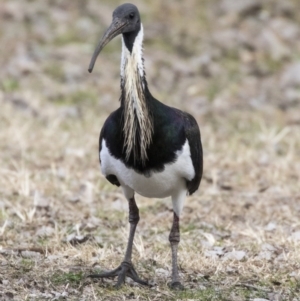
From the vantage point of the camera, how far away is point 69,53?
13797 mm

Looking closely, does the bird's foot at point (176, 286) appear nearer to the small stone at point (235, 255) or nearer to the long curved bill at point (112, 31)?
the small stone at point (235, 255)

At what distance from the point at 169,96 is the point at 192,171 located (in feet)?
22.0

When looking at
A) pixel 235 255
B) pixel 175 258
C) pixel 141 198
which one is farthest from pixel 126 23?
pixel 141 198

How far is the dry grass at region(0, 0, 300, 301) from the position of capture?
20.8 feet

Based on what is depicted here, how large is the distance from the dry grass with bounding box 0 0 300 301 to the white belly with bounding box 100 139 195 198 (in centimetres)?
74

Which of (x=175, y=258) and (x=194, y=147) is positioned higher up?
(x=194, y=147)

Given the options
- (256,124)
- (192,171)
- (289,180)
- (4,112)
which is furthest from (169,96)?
(192,171)

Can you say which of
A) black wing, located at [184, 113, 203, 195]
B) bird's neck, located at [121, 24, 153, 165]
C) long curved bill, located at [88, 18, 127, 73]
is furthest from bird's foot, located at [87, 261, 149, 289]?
long curved bill, located at [88, 18, 127, 73]

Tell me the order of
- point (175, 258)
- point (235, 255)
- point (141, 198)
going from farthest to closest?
point (141, 198)
point (235, 255)
point (175, 258)

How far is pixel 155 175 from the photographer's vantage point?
19.4 ft

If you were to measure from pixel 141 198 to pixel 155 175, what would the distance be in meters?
2.80

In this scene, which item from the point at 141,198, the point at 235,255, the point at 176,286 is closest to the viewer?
the point at 176,286

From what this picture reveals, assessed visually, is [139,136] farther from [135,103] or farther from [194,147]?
[194,147]

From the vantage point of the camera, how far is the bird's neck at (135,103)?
5.82 metres
